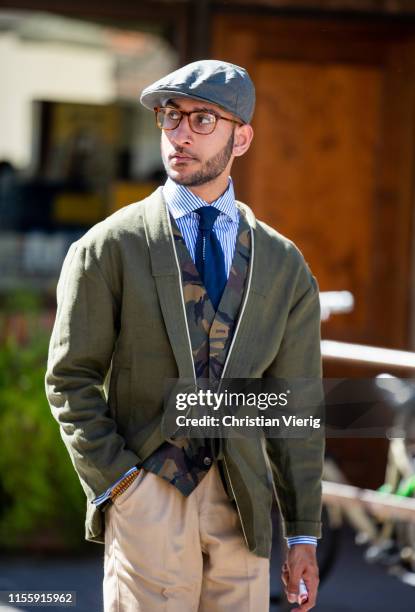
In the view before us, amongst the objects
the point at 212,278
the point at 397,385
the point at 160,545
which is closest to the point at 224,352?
the point at 212,278

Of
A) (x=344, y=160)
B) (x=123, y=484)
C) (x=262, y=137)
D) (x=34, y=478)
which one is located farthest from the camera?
(x=344, y=160)

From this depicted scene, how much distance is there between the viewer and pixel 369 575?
242 inches

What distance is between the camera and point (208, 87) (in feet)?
9.28

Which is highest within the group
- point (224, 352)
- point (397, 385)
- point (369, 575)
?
point (224, 352)

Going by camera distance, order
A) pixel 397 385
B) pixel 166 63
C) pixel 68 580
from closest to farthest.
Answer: pixel 397 385
pixel 68 580
pixel 166 63

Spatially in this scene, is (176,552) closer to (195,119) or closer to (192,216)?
(192,216)

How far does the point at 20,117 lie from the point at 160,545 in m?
5.35

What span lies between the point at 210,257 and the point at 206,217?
10 cm

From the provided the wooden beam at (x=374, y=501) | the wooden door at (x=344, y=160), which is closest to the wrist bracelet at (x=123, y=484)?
the wooden beam at (x=374, y=501)

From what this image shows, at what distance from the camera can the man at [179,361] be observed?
2762mm

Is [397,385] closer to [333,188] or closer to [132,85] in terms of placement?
[333,188]

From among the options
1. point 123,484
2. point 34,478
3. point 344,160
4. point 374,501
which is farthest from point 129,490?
point 344,160

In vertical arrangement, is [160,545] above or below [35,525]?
above

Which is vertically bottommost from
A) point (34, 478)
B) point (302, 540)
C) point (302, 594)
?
point (34, 478)
